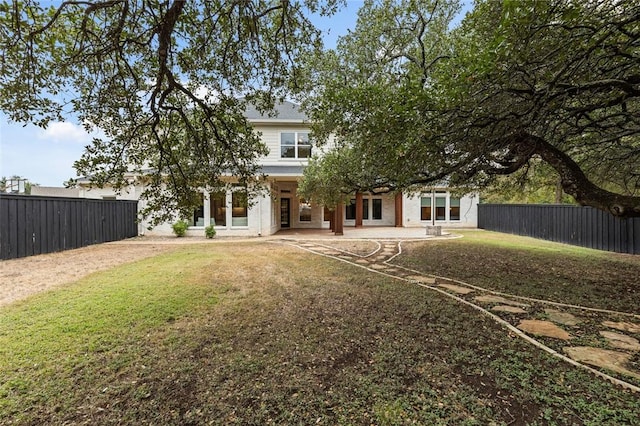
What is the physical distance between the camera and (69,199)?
981 cm

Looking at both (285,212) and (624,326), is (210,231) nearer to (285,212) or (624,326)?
Result: (285,212)

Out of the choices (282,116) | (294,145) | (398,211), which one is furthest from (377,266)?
(398,211)

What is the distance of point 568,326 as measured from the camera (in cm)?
376

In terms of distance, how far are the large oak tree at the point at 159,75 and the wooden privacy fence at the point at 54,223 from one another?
605cm

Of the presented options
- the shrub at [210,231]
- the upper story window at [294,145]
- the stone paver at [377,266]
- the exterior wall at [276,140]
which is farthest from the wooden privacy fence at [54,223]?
the stone paver at [377,266]

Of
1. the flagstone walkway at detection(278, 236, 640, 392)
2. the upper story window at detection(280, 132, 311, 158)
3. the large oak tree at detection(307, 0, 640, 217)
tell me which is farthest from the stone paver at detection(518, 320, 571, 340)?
the upper story window at detection(280, 132, 311, 158)

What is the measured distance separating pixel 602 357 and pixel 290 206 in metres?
16.0

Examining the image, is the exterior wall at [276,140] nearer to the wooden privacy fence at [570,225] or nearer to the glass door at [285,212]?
the glass door at [285,212]

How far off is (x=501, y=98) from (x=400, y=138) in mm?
1437

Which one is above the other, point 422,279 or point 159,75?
point 159,75

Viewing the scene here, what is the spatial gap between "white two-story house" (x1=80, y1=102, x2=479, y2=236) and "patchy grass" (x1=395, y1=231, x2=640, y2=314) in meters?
2.41

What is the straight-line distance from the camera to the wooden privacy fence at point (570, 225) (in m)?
10.0

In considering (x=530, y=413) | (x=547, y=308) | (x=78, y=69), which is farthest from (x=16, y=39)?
(x=547, y=308)

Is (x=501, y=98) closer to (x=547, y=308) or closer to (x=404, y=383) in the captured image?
(x=547, y=308)
